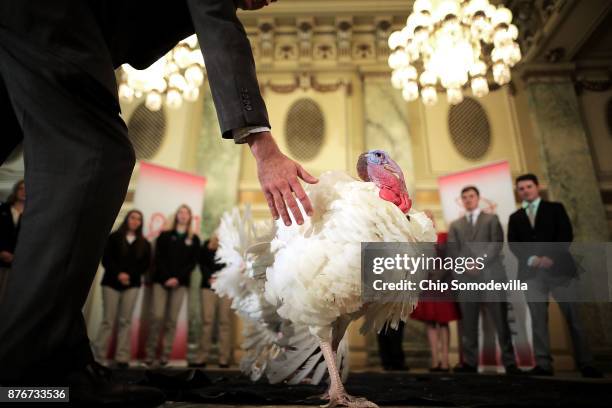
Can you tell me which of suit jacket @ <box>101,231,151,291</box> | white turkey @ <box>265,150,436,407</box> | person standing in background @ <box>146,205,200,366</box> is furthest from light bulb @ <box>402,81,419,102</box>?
suit jacket @ <box>101,231,151,291</box>

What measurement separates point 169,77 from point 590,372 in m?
5.45

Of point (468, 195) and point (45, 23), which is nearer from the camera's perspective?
point (45, 23)

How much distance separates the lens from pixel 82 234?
0.93m

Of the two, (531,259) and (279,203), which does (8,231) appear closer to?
(279,203)

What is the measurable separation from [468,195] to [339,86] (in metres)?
3.75

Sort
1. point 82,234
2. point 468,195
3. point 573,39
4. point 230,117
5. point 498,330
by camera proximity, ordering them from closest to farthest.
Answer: point 82,234
point 230,117
point 498,330
point 468,195
point 573,39

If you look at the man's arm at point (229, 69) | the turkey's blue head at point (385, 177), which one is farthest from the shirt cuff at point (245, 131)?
the turkey's blue head at point (385, 177)

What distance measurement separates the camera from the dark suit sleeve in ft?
3.53

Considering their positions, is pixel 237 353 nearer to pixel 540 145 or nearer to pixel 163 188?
pixel 163 188

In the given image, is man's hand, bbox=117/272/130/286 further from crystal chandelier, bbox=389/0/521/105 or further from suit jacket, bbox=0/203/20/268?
crystal chandelier, bbox=389/0/521/105

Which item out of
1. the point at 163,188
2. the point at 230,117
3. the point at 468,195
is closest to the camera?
the point at 230,117

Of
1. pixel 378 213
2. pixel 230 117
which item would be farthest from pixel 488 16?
pixel 230 117

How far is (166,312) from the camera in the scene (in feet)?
17.7

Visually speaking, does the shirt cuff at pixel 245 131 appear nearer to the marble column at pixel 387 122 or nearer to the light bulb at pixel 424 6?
the light bulb at pixel 424 6
